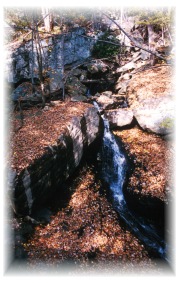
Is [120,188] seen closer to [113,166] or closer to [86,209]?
[113,166]

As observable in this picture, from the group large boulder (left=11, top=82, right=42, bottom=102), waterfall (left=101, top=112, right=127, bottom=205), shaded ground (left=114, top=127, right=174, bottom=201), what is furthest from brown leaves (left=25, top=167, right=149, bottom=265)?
large boulder (left=11, top=82, right=42, bottom=102)

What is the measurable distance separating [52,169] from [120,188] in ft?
11.4

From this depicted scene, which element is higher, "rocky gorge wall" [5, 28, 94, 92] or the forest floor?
"rocky gorge wall" [5, 28, 94, 92]

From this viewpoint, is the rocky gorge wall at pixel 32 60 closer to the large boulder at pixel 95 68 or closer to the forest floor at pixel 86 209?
the large boulder at pixel 95 68

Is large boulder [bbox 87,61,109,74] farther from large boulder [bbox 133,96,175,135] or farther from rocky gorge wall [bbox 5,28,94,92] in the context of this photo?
large boulder [bbox 133,96,175,135]

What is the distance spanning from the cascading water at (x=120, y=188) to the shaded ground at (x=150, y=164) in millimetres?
653

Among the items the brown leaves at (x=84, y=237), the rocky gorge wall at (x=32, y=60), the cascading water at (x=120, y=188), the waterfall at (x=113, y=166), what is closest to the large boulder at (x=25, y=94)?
the rocky gorge wall at (x=32, y=60)

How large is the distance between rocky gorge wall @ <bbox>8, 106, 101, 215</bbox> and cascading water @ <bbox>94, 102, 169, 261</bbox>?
4.06ft

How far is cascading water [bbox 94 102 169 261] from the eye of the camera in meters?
6.58

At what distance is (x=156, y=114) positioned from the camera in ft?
32.4

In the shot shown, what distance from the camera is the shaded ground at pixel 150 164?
7.38 meters

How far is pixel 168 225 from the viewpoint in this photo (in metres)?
6.68

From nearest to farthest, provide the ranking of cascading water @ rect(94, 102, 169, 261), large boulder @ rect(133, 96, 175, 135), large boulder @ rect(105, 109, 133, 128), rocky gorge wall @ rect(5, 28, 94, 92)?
cascading water @ rect(94, 102, 169, 261) < large boulder @ rect(133, 96, 175, 135) < large boulder @ rect(105, 109, 133, 128) < rocky gorge wall @ rect(5, 28, 94, 92)

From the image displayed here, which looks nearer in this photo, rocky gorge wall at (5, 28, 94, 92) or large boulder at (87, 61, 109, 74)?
rocky gorge wall at (5, 28, 94, 92)
